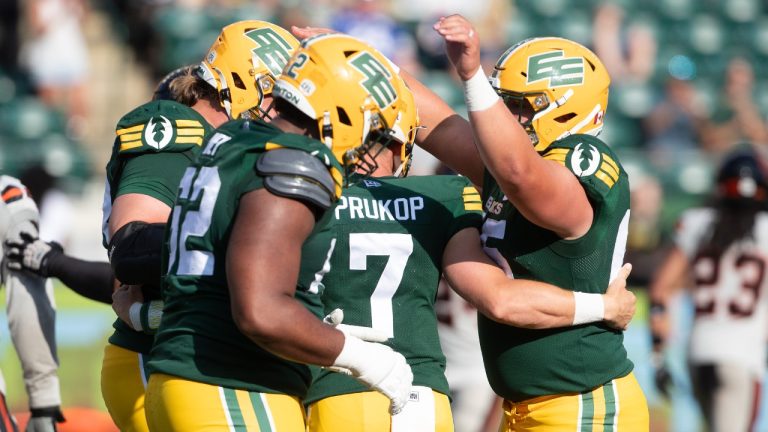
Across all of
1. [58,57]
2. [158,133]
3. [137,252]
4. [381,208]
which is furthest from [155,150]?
[58,57]

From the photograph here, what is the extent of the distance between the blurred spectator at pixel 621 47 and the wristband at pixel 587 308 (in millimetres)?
9840

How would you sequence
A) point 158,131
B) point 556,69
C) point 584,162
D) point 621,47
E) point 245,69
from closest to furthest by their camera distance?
1. point 584,162
2. point 556,69
3. point 158,131
4. point 245,69
5. point 621,47

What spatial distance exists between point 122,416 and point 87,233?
6327mm

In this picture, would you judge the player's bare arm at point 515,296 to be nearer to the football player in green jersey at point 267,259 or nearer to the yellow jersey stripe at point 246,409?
the football player in green jersey at point 267,259

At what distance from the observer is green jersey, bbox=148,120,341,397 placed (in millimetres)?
3182

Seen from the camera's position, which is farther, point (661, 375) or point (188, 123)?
point (661, 375)

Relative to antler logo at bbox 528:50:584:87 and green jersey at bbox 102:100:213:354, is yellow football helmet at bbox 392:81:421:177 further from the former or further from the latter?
green jersey at bbox 102:100:213:354

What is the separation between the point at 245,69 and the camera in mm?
4371

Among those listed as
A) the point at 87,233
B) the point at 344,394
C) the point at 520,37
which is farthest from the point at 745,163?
the point at 520,37

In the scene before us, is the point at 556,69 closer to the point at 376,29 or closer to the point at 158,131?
the point at 158,131

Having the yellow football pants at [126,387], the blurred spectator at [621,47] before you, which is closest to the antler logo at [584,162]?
the yellow football pants at [126,387]

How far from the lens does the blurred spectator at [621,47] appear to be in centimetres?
1338

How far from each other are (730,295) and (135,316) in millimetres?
4803

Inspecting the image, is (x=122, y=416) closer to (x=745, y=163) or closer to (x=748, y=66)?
(x=745, y=163)
